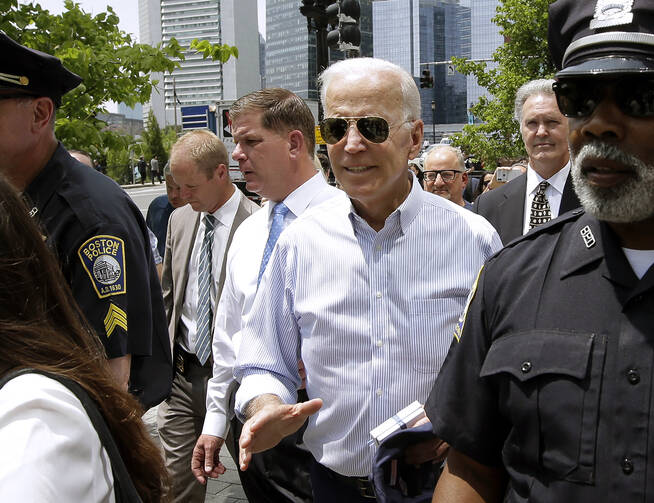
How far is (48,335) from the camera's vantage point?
56.6 inches

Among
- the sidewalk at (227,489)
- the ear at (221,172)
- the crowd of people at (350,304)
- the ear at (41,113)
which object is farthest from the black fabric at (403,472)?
the sidewalk at (227,489)

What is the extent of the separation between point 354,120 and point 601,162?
117cm

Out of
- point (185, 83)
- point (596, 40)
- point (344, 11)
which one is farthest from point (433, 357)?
point (185, 83)

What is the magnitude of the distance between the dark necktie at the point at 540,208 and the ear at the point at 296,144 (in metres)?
1.42

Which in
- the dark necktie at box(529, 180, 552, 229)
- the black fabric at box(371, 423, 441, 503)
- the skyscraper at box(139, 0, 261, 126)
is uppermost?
the skyscraper at box(139, 0, 261, 126)

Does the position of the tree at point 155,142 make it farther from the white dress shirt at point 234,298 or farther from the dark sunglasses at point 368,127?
the dark sunglasses at point 368,127

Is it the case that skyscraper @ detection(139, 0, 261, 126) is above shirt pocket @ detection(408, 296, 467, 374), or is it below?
above

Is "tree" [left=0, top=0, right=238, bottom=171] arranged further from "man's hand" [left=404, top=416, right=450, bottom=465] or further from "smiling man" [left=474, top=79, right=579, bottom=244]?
"man's hand" [left=404, top=416, right=450, bottom=465]

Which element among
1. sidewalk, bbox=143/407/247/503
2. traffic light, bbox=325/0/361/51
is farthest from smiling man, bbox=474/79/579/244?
traffic light, bbox=325/0/361/51

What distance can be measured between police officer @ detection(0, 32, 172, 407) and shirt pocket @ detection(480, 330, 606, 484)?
5.00ft

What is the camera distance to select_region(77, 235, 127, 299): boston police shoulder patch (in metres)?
2.64

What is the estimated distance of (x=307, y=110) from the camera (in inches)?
161

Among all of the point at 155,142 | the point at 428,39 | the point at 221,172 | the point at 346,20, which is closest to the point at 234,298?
the point at 221,172

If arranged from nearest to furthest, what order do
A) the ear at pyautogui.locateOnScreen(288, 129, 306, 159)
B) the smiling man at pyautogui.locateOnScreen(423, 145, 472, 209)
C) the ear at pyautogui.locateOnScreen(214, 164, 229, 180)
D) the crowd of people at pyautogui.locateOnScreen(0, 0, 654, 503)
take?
the crowd of people at pyautogui.locateOnScreen(0, 0, 654, 503), the ear at pyautogui.locateOnScreen(288, 129, 306, 159), the ear at pyautogui.locateOnScreen(214, 164, 229, 180), the smiling man at pyautogui.locateOnScreen(423, 145, 472, 209)
